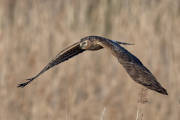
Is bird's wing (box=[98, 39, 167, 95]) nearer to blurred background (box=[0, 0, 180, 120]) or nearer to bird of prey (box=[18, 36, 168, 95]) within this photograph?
bird of prey (box=[18, 36, 168, 95])

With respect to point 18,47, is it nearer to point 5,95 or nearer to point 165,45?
point 5,95

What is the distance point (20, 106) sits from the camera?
3.69m

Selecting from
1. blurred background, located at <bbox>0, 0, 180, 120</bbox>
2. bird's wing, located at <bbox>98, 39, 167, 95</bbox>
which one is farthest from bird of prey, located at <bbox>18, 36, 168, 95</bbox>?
blurred background, located at <bbox>0, 0, 180, 120</bbox>

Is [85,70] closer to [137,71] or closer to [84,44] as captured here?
[84,44]

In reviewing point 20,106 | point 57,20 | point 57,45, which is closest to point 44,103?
point 20,106

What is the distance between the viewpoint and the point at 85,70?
378cm

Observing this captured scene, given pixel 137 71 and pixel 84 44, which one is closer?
pixel 137 71

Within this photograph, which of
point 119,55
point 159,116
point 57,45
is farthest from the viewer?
point 57,45

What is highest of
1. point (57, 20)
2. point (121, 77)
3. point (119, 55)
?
point (57, 20)

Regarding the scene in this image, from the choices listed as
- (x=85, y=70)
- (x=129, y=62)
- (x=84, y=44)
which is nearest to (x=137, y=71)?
(x=129, y=62)

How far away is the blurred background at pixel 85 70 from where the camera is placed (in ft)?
11.9

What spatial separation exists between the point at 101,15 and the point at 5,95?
0.94m

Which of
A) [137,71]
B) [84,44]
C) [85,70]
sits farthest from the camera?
[85,70]

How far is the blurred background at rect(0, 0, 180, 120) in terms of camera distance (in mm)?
3637
